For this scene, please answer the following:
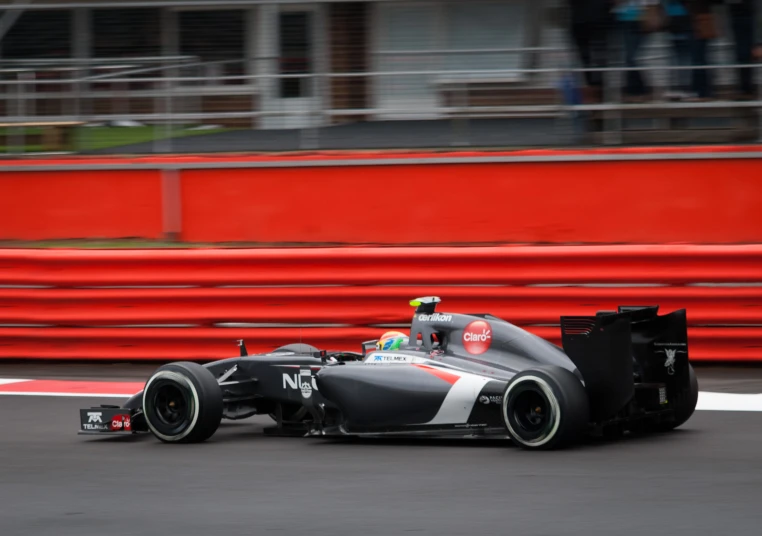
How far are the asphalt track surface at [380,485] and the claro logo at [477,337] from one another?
546mm

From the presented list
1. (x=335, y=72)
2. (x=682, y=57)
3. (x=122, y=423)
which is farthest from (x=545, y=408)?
(x=335, y=72)

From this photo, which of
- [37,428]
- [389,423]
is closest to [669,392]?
[389,423]

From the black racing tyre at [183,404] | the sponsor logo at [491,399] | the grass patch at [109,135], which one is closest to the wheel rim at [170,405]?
the black racing tyre at [183,404]

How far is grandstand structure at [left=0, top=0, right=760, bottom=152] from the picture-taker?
1155cm

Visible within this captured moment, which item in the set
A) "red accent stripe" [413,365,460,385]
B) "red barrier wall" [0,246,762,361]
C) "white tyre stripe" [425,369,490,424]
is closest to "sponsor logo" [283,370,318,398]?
"red accent stripe" [413,365,460,385]

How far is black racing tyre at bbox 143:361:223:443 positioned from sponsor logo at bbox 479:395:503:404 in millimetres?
1637

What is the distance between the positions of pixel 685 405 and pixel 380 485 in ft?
7.05

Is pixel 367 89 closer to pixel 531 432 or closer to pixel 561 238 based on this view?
pixel 561 238

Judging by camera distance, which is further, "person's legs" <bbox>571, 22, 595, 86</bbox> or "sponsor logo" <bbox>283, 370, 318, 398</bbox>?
"person's legs" <bbox>571, 22, 595, 86</bbox>

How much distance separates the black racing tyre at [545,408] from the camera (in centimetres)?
656

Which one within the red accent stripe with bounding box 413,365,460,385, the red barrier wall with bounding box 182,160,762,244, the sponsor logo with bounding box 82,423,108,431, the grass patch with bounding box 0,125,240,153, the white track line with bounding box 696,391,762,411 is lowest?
the white track line with bounding box 696,391,762,411

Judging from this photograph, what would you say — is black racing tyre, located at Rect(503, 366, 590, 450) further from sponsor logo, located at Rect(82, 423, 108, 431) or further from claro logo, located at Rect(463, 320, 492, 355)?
sponsor logo, located at Rect(82, 423, 108, 431)

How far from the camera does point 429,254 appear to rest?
10.3 metres

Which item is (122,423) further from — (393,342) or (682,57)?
(682,57)
